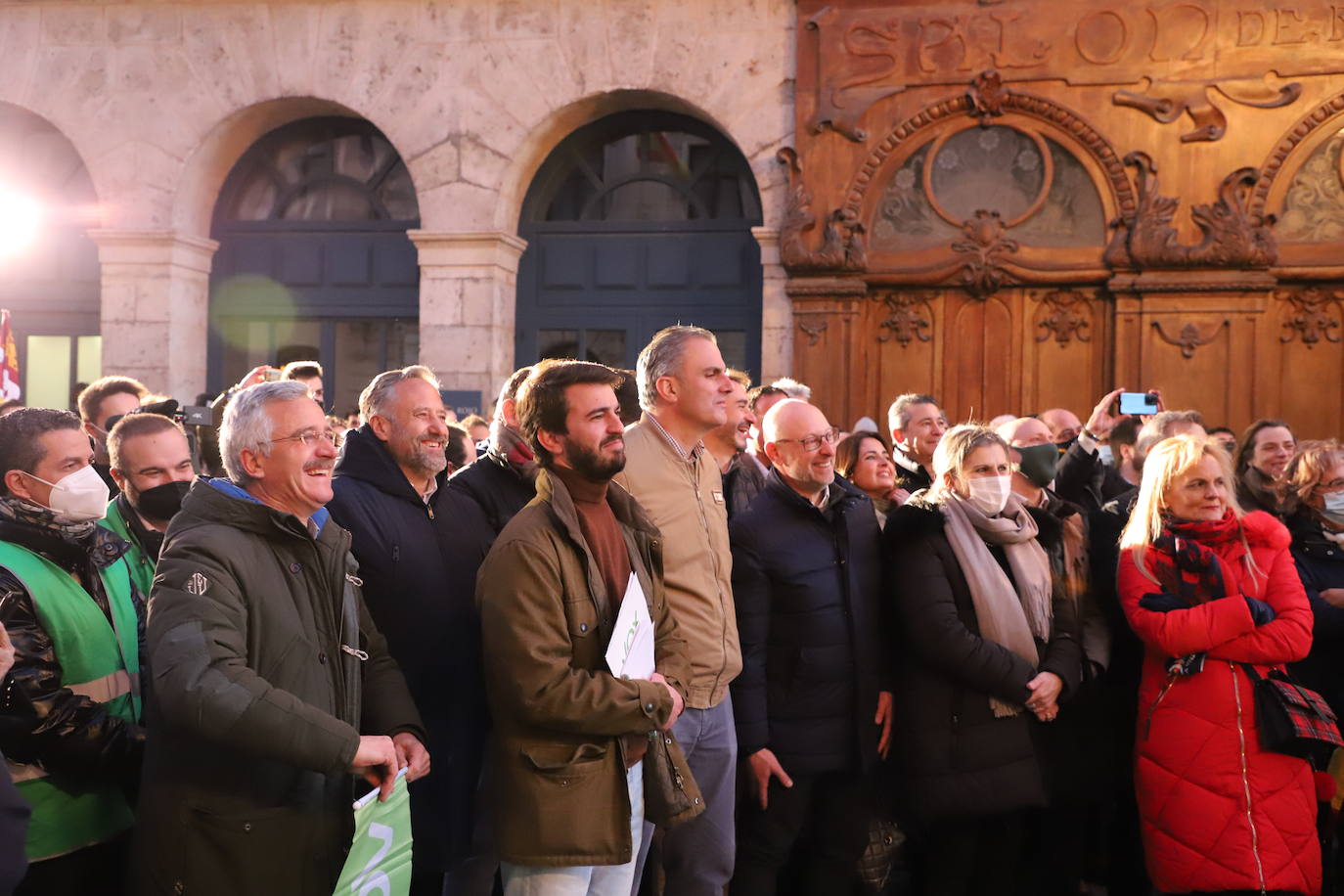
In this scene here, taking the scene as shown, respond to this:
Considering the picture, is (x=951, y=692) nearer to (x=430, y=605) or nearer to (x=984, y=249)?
(x=430, y=605)

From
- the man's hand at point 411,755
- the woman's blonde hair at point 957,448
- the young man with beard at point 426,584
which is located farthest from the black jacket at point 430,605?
the woman's blonde hair at point 957,448

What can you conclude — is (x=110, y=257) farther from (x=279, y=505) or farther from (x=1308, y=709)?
(x=1308, y=709)

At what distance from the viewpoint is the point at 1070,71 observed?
10867mm

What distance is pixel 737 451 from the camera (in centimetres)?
473

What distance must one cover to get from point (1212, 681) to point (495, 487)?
2573mm

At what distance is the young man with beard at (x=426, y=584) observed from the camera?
368 cm

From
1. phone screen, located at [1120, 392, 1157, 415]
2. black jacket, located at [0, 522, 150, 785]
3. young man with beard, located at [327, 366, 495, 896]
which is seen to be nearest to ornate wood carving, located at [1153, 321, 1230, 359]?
phone screen, located at [1120, 392, 1157, 415]

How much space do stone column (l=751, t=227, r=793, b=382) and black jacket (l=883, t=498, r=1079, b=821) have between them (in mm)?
7271

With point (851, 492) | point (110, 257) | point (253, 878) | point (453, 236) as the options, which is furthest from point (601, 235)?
point (253, 878)

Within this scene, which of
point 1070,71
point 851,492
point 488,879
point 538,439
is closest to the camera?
point 538,439

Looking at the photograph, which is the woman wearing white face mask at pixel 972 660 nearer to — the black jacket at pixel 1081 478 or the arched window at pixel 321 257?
the black jacket at pixel 1081 478

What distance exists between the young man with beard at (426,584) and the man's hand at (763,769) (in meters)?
0.92

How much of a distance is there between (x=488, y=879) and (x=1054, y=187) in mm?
9148

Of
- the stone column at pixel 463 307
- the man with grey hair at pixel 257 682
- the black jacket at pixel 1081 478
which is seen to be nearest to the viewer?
the man with grey hair at pixel 257 682
